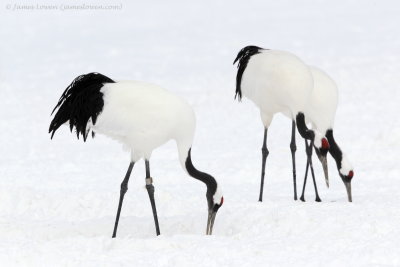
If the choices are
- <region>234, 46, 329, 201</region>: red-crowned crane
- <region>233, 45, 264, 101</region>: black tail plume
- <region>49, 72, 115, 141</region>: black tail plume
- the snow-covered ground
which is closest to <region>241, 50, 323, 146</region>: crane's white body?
<region>234, 46, 329, 201</region>: red-crowned crane

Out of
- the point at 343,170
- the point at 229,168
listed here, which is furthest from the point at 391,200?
the point at 229,168

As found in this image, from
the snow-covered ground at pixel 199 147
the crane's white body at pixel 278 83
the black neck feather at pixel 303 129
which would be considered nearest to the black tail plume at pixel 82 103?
the snow-covered ground at pixel 199 147

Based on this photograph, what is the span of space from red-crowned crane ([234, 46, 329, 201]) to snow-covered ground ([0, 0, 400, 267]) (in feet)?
2.62

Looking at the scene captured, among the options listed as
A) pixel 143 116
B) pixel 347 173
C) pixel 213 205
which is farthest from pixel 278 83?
pixel 143 116

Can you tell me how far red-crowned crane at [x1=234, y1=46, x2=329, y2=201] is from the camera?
944cm

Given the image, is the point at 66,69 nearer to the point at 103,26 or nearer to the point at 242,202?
the point at 103,26

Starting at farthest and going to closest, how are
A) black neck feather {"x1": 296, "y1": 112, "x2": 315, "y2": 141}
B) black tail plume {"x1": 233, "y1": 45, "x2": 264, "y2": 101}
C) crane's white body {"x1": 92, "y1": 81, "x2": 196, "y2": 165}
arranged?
black tail plume {"x1": 233, "y1": 45, "x2": 264, "y2": 101} → black neck feather {"x1": 296, "y1": 112, "x2": 315, "y2": 141} → crane's white body {"x1": 92, "y1": 81, "x2": 196, "y2": 165}

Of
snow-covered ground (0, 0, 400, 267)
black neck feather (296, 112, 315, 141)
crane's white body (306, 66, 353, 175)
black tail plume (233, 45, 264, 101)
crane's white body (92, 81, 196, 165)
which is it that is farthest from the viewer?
black tail plume (233, 45, 264, 101)

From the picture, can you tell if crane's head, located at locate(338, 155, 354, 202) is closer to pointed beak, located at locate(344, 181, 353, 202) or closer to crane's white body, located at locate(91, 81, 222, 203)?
pointed beak, located at locate(344, 181, 353, 202)

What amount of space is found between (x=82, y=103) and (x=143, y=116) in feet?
2.06

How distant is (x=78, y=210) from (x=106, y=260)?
9.89ft

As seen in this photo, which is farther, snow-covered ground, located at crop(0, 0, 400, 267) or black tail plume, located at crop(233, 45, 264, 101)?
black tail plume, located at crop(233, 45, 264, 101)

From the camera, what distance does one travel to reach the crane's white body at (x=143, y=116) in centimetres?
810

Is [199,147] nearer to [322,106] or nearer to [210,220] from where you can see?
[322,106]
